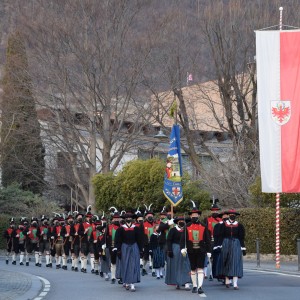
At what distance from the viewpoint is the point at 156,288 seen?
74.8 ft

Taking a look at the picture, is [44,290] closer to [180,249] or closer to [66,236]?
[180,249]

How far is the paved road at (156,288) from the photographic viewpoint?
20.0 m

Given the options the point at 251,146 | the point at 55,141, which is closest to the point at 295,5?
the point at 251,146

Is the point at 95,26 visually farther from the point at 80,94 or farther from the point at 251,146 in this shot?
the point at 251,146

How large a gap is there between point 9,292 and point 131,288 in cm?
290

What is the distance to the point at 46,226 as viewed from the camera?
125 ft

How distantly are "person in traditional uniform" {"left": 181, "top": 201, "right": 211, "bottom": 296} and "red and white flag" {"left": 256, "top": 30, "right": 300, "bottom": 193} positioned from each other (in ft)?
20.3

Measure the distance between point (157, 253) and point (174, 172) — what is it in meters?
5.23

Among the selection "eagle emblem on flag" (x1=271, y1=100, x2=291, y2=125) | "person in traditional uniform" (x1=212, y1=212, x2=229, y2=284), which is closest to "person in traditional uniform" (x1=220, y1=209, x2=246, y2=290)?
"person in traditional uniform" (x1=212, y1=212, x2=229, y2=284)

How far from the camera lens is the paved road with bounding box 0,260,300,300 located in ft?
65.6

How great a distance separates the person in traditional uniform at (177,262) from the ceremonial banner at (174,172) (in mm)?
8892

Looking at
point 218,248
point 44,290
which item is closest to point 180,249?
point 218,248

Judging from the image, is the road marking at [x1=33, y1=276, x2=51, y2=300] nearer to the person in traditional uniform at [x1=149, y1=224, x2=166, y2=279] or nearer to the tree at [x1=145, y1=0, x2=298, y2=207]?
the person in traditional uniform at [x1=149, y1=224, x2=166, y2=279]

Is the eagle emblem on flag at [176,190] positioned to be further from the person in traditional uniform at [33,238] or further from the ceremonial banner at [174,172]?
the person in traditional uniform at [33,238]
